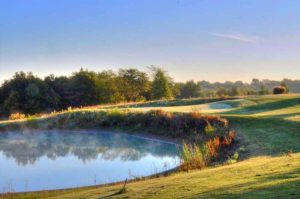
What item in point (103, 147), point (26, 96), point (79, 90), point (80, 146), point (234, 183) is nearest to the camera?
point (234, 183)

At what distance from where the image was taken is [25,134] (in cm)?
2480

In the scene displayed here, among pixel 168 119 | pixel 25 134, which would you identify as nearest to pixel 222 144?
pixel 168 119

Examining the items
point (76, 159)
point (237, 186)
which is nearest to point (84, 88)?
point (76, 159)

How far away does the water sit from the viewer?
43.3 ft

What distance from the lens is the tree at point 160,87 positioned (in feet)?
190

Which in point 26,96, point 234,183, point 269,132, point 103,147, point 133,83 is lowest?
point 103,147

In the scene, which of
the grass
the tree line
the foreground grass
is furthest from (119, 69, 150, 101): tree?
the foreground grass

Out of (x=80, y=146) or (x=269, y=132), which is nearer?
(x=269, y=132)

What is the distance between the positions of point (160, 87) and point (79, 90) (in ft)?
36.0

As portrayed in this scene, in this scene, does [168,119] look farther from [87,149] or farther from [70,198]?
[70,198]

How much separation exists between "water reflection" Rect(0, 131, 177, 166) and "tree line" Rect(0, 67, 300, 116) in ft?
81.6

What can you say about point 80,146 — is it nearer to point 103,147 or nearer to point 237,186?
point 103,147

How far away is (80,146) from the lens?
19.9m

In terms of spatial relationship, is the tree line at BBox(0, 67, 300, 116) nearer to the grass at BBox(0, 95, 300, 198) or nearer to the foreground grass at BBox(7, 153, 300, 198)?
the grass at BBox(0, 95, 300, 198)
